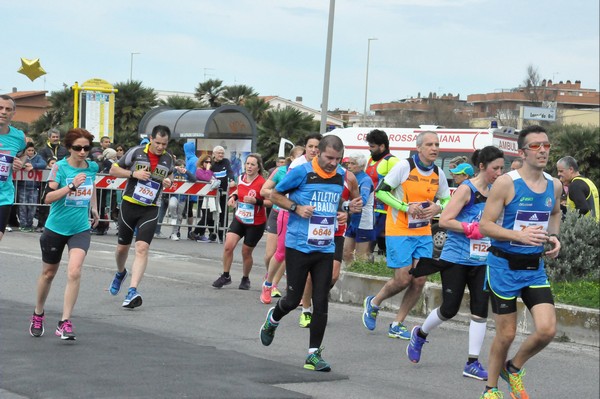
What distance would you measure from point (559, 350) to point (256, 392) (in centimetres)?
403

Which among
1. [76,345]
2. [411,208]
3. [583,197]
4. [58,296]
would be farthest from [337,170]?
[583,197]

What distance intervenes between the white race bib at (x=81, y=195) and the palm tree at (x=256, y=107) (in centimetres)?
4156

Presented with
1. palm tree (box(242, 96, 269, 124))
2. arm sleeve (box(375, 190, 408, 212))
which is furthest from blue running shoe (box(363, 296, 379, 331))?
palm tree (box(242, 96, 269, 124))

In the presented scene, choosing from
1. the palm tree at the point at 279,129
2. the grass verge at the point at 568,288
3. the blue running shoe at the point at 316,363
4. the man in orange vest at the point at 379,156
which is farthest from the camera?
the palm tree at the point at 279,129

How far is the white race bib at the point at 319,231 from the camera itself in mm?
8531

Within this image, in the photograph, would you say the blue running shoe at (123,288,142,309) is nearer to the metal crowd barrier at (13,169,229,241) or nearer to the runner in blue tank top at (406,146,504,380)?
the runner in blue tank top at (406,146,504,380)

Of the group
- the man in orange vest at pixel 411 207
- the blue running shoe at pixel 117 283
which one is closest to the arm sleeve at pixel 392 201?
the man in orange vest at pixel 411 207

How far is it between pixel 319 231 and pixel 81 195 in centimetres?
225

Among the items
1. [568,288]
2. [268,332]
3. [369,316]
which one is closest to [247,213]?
[369,316]

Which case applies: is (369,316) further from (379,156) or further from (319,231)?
(319,231)

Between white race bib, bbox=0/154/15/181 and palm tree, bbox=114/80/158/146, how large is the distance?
41.8m

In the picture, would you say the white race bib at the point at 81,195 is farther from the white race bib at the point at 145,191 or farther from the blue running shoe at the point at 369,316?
the blue running shoe at the point at 369,316

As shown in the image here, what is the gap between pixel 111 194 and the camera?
22.2m

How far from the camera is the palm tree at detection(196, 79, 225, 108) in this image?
185 feet
